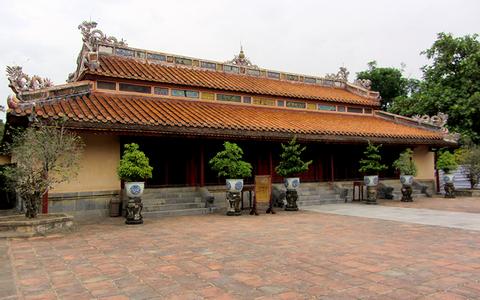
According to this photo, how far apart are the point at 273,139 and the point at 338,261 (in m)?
8.11

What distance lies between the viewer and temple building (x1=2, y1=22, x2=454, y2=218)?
11.0m

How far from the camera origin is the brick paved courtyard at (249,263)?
170 inches

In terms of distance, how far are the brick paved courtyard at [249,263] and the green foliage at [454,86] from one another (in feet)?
50.9

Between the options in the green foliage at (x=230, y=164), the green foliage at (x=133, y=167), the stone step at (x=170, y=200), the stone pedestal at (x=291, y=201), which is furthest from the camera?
the stone pedestal at (x=291, y=201)

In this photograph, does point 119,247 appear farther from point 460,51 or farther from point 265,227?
point 460,51

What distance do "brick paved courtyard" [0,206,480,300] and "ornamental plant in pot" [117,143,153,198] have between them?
1.19m

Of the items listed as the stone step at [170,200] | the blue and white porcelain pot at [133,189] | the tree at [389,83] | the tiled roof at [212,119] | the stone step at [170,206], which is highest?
the tree at [389,83]

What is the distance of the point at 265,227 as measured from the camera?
30.0ft

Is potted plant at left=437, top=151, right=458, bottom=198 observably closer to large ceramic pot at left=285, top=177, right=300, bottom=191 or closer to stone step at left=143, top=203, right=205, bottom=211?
large ceramic pot at left=285, top=177, right=300, bottom=191

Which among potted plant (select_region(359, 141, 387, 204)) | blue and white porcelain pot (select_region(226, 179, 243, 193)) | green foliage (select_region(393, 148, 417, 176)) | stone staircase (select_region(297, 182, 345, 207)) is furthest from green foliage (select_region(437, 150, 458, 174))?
blue and white porcelain pot (select_region(226, 179, 243, 193))

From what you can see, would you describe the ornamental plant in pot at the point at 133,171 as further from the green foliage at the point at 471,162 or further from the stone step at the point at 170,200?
the green foliage at the point at 471,162

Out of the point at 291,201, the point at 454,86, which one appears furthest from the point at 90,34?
the point at 454,86

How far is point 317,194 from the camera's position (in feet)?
50.2

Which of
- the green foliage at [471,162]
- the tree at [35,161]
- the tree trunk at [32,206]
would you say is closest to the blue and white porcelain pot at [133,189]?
the tree at [35,161]
